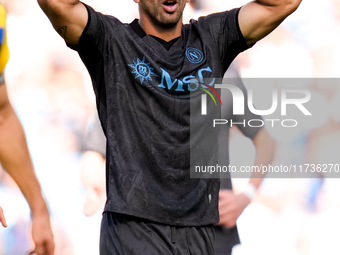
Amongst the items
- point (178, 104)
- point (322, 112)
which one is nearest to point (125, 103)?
point (178, 104)

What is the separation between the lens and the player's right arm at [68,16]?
1613mm

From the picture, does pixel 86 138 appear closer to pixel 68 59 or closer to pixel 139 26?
pixel 68 59

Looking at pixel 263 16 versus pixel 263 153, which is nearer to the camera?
pixel 263 16

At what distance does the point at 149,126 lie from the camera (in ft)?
5.41

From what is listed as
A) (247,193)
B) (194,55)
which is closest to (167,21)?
(194,55)

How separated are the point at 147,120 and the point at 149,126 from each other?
0.02 m

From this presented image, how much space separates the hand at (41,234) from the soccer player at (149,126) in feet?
2.77

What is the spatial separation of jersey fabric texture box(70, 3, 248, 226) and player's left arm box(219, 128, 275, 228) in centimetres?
70

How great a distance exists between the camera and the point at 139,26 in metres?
1.82

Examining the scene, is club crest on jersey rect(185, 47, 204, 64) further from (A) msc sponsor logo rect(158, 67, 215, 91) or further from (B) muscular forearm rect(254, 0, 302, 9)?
(B) muscular forearm rect(254, 0, 302, 9)

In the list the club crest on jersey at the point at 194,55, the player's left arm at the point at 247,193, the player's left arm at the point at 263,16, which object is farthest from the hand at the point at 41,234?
the player's left arm at the point at 263,16

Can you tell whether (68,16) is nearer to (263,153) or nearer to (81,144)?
(81,144)

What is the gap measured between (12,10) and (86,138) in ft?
2.42

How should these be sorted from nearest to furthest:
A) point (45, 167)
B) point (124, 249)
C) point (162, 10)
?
→ point (124, 249) < point (162, 10) < point (45, 167)
